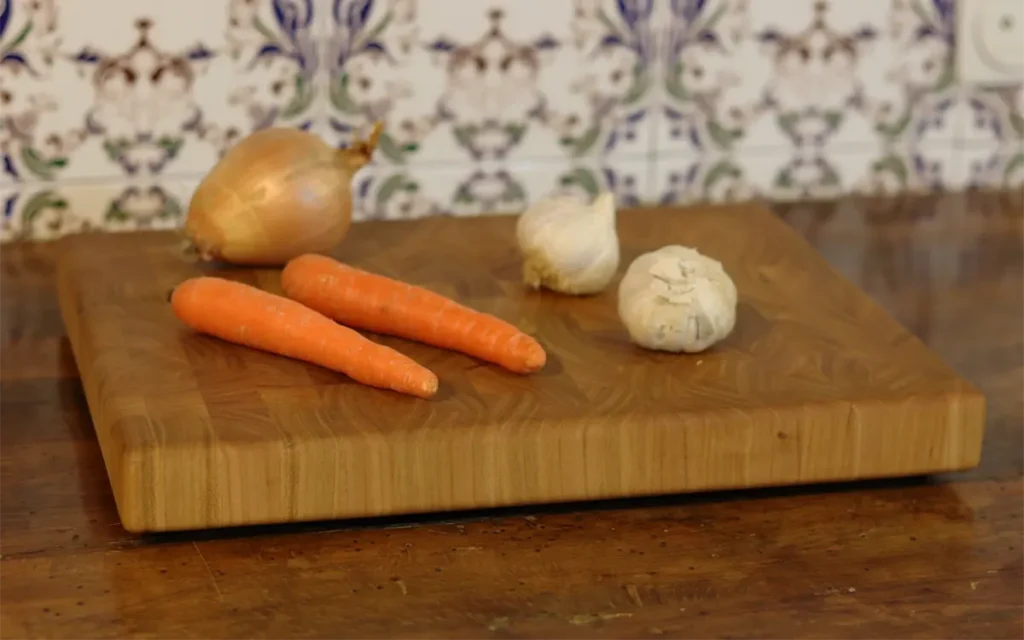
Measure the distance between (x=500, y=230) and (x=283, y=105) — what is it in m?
0.24

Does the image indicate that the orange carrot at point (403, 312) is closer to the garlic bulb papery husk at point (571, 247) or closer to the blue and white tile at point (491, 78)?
the garlic bulb papery husk at point (571, 247)

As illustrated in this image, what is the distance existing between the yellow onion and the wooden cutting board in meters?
0.07

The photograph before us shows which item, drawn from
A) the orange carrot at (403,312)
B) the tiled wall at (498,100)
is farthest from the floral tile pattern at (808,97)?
the orange carrot at (403,312)

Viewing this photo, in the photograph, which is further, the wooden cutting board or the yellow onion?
the yellow onion

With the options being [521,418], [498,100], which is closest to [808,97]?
[498,100]

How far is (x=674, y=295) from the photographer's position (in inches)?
40.2

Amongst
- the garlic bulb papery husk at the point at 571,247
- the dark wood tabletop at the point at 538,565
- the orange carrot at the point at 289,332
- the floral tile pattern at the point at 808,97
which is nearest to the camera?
the dark wood tabletop at the point at 538,565

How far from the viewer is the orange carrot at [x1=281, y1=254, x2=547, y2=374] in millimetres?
993

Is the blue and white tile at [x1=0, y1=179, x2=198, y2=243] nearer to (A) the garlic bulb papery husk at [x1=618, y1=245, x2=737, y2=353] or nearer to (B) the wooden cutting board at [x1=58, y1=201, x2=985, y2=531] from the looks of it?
(B) the wooden cutting board at [x1=58, y1=201, x2=985, y2=531]

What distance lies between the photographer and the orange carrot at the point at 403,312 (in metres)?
0.99

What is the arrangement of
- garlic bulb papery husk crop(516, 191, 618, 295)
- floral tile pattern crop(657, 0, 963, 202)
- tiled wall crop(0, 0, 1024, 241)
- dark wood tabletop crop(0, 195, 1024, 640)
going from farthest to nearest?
floral tile pattern crop(657, 0, 963, 202) → tiled wall crop(0, 0, 1024, 241) → garlic bulb papery husk crop(516, 191, 618, 295) → dark wood tabletop crop(0, 195, 1024, 640)

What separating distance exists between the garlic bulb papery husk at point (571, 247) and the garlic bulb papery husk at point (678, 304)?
0.08m

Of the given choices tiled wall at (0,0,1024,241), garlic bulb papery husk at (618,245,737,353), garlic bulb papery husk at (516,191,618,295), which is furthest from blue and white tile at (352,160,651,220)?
garlic bulb papery husk at (618,245,737,353)

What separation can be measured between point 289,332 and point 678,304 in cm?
26
